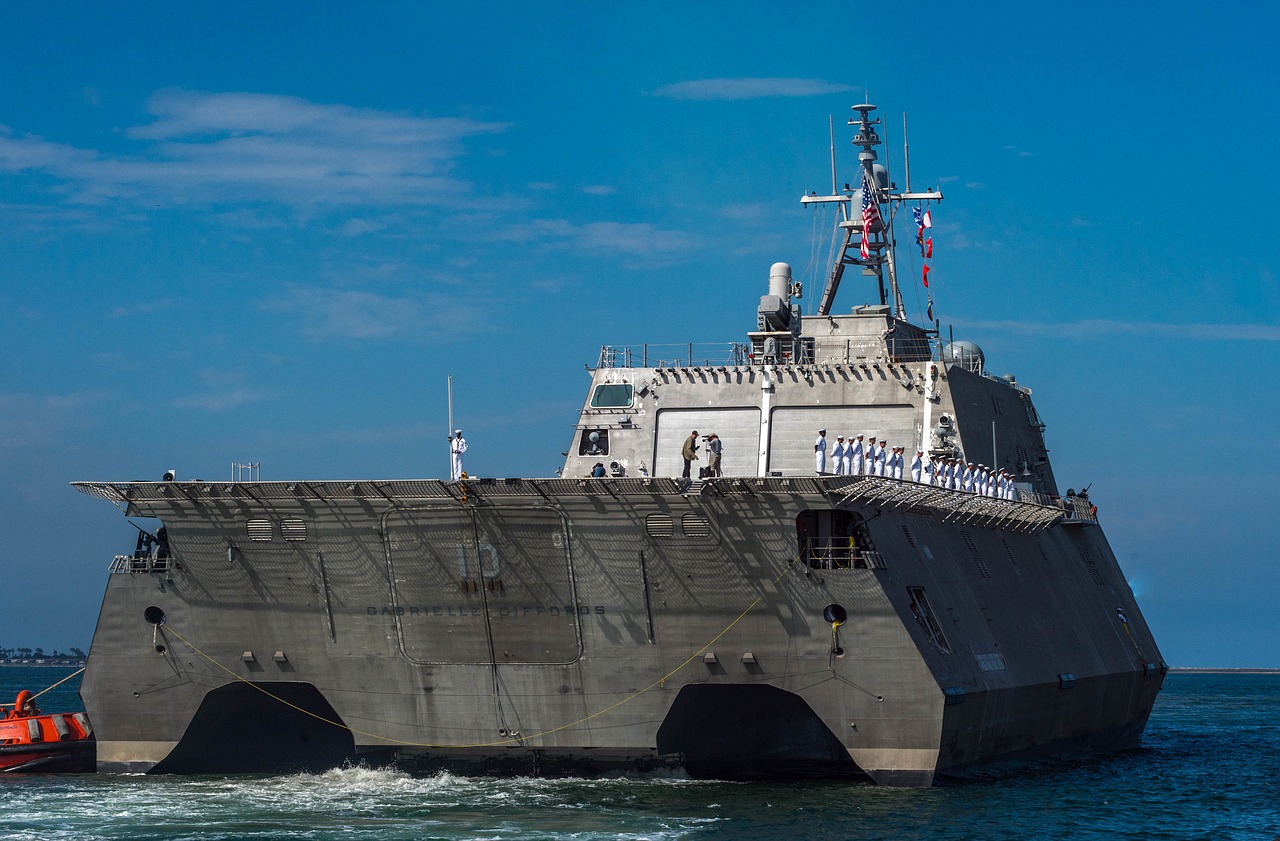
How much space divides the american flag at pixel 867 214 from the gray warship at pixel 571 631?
8445mm

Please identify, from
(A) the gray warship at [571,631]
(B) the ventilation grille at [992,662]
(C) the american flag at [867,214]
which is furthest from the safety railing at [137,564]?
(C) the american flag at [867,214]

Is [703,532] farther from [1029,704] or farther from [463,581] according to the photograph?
[1029,704]

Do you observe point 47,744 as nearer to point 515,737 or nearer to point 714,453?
point 515,737

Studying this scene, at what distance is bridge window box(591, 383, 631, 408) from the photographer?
34469 mm

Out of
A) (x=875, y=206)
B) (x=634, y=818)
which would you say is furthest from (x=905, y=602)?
(x=875, y=206)

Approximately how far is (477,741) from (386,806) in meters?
2.64

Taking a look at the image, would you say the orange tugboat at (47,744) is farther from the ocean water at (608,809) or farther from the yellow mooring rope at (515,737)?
the yellow mooring rope at (515,737)

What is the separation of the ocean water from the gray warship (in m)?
0.70

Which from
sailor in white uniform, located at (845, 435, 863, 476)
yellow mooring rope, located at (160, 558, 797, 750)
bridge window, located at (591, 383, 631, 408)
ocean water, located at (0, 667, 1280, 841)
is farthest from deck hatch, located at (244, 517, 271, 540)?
sailor in white uniform, located at (845, 435, 863, 476)

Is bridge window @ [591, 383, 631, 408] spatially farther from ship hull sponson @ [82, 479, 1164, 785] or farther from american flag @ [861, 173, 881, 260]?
american flag @ [861, 173, 881, 260]

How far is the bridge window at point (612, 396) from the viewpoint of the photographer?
1357 inches

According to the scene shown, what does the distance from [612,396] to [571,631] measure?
8241 mm

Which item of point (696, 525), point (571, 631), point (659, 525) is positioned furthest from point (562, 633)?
point (696, 525)

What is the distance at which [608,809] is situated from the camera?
2547 centimetres
